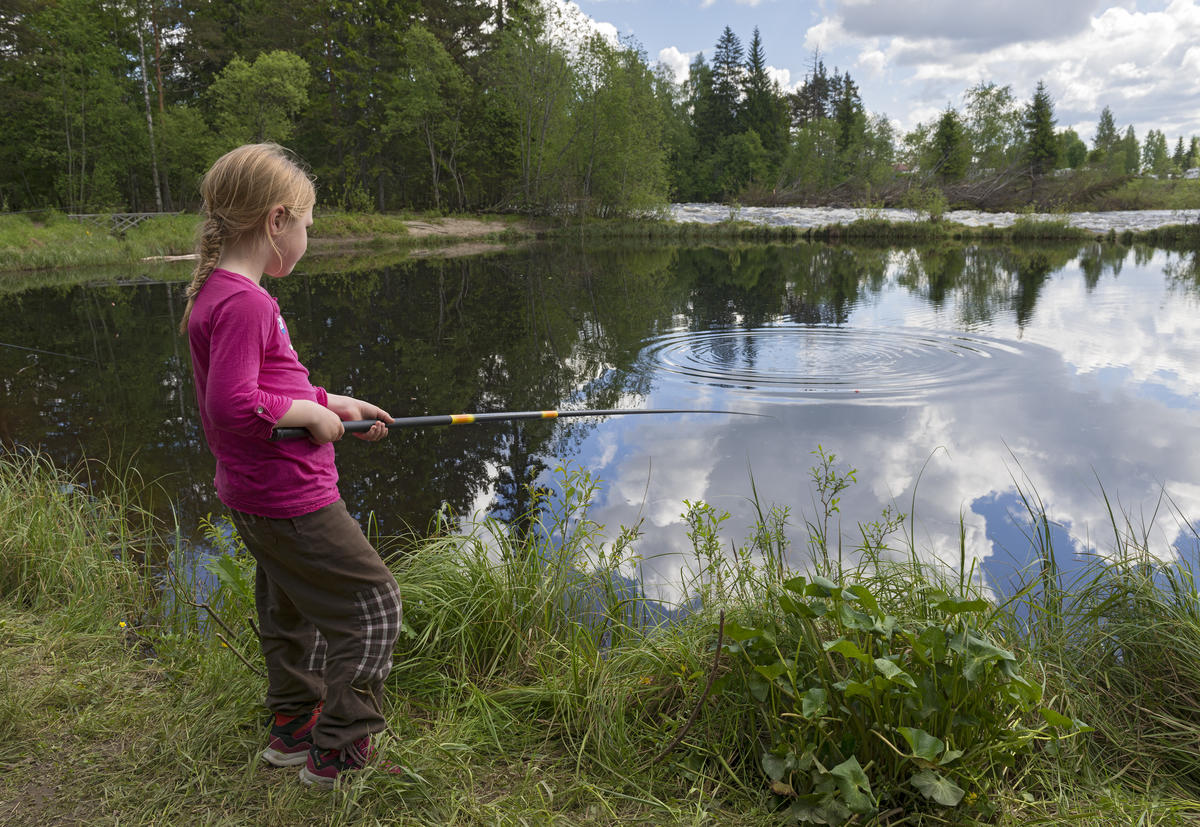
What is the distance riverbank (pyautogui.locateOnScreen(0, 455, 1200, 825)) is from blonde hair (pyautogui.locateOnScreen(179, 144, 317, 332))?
1218 millimetres

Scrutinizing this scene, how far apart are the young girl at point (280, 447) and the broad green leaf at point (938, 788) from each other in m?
1.39

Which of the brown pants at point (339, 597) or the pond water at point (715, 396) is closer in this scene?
the brown pants at point (339, 597)

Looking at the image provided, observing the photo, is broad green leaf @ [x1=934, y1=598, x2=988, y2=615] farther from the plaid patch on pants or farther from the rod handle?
the rod handle

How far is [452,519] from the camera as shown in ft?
16.0

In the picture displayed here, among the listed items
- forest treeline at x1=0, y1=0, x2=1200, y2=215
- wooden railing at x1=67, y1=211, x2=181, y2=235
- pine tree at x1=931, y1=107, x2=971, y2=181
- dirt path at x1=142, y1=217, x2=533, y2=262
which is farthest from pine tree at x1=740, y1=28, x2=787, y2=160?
wooden railing at x1=67, y1=211, x2=181, y2=235

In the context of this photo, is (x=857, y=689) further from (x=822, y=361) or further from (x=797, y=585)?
(x=822, y=361)

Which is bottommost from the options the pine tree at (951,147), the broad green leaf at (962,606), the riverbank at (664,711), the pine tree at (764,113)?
the riverbank at (664,711)

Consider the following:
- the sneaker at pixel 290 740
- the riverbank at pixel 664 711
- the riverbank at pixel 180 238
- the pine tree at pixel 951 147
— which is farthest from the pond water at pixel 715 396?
the pine tree at pixel 951 147

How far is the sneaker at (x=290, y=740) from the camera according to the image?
2.20 metres

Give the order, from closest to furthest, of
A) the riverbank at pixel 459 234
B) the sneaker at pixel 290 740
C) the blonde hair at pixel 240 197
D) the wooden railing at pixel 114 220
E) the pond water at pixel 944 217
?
the blonde hair at pixel 240 197, the sneaker at pixel 290 740, the riverbank at pixel 459 234, the wooden railing at pixel 114 220, the pond water at pixel 944 217

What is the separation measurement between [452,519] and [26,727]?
2688mm

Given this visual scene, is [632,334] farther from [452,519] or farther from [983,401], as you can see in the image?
[452,519]

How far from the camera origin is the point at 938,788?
73.0 inches

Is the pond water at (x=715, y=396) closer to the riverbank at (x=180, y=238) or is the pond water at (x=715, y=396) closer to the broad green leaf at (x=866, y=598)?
the broad green leaf at (x=866, y=598)
